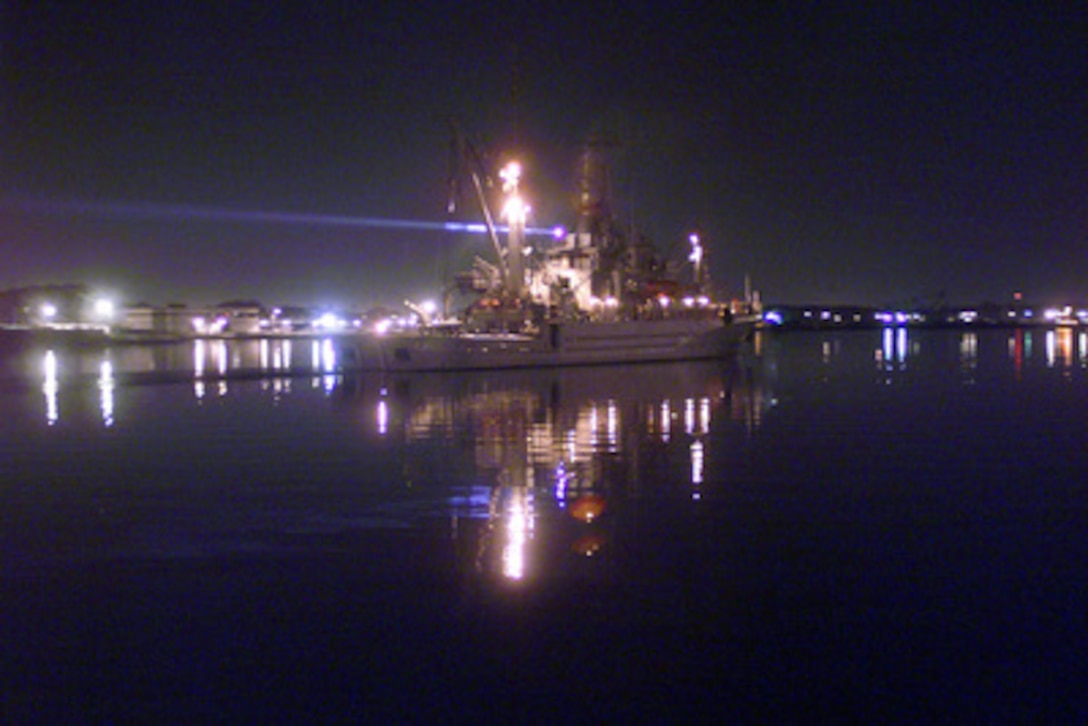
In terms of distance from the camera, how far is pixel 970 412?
19.8 metres

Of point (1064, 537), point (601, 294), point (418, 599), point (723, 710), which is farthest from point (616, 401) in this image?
point (601, 294)

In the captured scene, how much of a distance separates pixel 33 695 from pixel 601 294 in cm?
4409

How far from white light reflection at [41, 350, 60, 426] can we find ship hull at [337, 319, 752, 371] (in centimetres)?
1103

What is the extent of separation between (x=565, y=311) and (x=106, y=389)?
22295 mm

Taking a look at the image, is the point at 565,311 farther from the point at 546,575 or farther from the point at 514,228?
the point at 546,575

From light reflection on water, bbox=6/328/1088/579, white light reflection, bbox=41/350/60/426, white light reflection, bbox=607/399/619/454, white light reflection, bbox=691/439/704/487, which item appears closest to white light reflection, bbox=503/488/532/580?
light reflection on water, bbox=6/328/1088/579

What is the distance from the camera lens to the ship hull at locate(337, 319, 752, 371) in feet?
127

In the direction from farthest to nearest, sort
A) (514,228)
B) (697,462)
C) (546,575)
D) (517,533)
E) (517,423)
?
(514,228) < (517,423) < (697,462) < (517,533) < (546,575)

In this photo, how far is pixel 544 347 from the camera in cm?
4159

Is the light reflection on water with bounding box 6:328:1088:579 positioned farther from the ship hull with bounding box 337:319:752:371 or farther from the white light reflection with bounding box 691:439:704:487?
the ship hull with bounding box 337:319:752:371

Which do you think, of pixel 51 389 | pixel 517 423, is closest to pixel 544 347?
pixel 51 389

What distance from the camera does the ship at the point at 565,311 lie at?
1548 inches

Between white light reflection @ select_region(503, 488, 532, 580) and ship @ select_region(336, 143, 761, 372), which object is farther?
ship @ select_region(336, 143, 761, 372)

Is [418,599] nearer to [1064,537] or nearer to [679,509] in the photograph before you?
[679,509]
